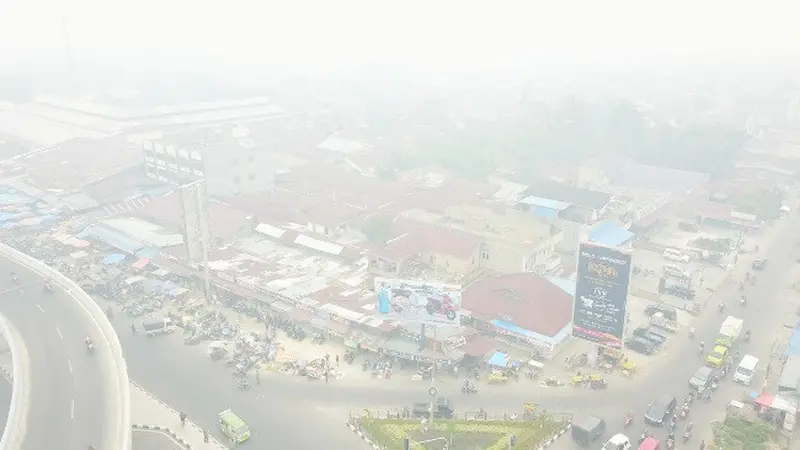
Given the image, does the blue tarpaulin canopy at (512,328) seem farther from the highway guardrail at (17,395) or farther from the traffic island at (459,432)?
the highway guardrail at (17,395)

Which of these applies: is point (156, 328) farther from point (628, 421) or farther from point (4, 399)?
point (628, 421)

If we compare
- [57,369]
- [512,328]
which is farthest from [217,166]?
[512,328]

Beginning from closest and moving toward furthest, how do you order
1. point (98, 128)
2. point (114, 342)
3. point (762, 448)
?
point (762, 448)
point (114, 342)
point (98, 128)

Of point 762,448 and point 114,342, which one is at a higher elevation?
point 114,342

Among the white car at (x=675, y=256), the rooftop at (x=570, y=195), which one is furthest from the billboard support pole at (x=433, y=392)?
the white car at (x=675, y=256)

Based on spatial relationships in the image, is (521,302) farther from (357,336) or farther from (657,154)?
(657,154)

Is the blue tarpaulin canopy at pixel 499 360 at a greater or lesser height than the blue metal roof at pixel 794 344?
lesser

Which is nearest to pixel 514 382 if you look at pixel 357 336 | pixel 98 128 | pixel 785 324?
pixel 357 336
